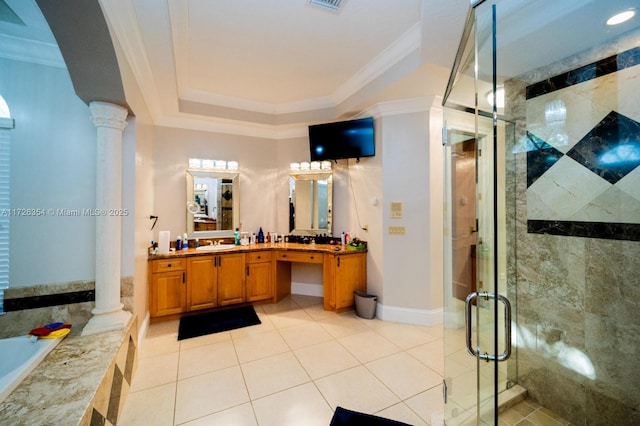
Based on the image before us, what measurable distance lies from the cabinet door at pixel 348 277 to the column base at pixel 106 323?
2235 mm

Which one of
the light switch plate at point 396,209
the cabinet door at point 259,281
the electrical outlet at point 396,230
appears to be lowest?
the cabinet door at point 259,281

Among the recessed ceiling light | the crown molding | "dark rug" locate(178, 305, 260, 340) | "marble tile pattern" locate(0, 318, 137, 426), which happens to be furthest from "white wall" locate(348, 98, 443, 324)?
the crown molding

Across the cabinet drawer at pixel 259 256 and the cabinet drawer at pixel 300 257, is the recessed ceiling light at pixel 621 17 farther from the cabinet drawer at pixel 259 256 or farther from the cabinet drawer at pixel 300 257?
the cabinet drawer at pixel 259 256

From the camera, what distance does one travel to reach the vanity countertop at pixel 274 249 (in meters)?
3.16

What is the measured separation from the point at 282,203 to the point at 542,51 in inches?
136

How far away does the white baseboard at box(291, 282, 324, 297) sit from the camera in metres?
4.09

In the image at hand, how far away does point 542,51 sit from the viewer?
5.73ft

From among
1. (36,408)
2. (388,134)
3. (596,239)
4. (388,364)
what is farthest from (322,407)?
(388,134)

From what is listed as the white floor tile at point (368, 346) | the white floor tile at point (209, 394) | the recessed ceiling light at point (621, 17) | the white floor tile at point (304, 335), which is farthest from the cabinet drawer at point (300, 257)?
the recessed ceiling light at point (621, 17)

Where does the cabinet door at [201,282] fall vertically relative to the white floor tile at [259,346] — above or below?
above

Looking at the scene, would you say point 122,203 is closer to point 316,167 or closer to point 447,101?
point 316,167

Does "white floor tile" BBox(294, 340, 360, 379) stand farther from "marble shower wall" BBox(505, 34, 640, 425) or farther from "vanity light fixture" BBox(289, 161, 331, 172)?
"vanity light fixture" BBox(289, 161, 331, 172)

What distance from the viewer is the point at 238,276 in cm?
349

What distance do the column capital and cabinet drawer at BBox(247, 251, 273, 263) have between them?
212 cm
